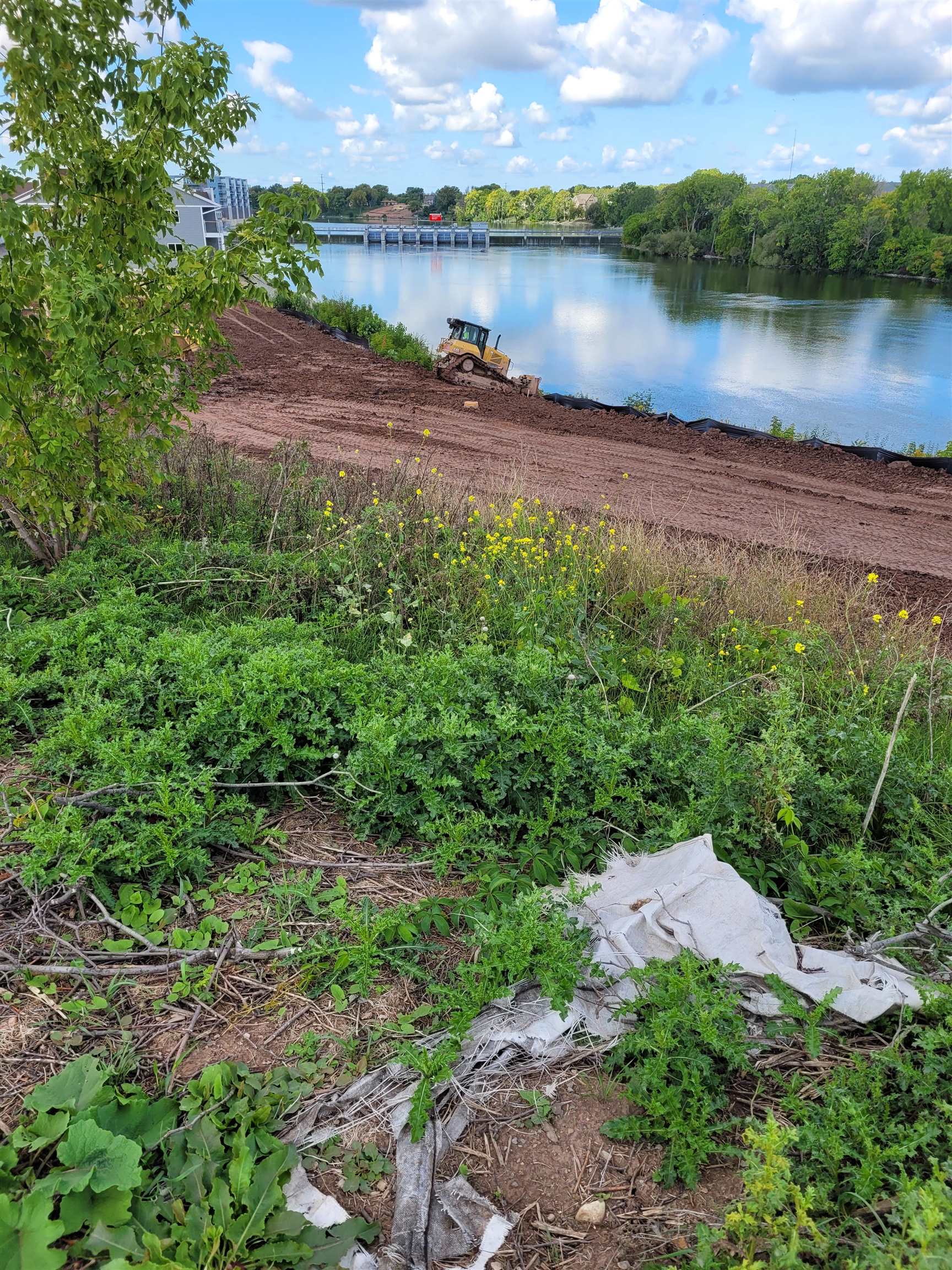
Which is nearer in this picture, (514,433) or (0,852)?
(0,852)

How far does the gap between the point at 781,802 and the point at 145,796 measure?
8.69 ft

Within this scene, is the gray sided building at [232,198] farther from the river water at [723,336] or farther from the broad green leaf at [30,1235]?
the broad green leaf at [30,1235]

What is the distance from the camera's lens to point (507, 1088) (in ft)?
7.89

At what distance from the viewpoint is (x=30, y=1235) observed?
5.96 ft

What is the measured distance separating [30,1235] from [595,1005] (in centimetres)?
165

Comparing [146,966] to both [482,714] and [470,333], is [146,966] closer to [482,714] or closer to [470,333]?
[482,714]

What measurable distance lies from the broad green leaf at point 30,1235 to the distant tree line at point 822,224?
226 feet

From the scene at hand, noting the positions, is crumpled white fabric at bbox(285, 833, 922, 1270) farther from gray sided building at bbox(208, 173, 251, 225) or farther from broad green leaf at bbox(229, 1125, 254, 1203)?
gray sided building at bbox(208, 173, 251, 225)

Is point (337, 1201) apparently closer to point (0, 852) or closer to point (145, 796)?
point (145, 796)

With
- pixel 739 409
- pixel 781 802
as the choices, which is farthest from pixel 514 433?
pixel 781 802

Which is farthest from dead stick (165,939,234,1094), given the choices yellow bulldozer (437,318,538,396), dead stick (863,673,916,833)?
yellow bulldozer (437,318,538,396)

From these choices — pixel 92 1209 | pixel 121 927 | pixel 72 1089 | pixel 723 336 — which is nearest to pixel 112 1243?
pixel 92 1209

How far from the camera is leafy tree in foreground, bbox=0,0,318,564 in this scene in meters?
4.48

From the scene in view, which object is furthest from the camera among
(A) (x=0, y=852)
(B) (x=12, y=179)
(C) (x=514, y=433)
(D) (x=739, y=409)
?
(D) (x=739, y=409)
